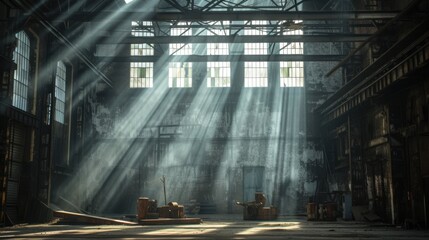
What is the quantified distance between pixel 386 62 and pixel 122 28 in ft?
34.3

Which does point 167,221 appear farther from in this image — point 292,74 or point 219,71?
point 292,74

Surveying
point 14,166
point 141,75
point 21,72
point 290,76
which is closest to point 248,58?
point 290,76

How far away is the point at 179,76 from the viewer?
26.2 metres

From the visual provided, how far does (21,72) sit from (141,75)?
9742 mm

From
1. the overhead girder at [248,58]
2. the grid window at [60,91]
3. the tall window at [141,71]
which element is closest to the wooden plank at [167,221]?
the grid window at [60,91]

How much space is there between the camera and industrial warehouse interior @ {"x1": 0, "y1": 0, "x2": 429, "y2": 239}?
15.7 m

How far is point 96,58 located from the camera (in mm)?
24328

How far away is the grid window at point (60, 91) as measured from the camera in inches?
824

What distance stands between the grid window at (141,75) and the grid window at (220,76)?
3.24 meters

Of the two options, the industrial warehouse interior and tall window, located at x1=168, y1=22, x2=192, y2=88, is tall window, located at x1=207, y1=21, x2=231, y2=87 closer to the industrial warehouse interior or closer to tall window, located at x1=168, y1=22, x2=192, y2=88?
the industrial warehouse interior

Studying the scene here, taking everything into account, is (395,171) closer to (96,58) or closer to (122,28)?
(122,28)

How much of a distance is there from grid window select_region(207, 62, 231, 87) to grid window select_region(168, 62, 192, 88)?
1.10m

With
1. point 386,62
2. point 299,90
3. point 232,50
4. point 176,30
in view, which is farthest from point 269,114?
point 386,62

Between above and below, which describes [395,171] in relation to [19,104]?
below
